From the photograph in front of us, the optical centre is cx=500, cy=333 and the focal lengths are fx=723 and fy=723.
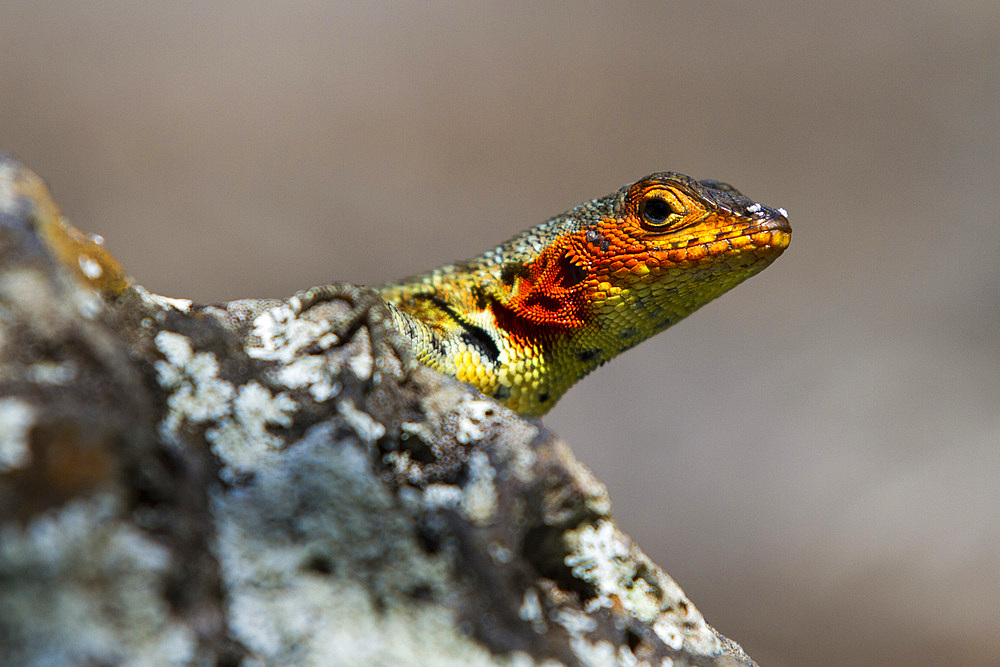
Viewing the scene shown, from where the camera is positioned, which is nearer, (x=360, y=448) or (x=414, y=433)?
(x=360, y=448)

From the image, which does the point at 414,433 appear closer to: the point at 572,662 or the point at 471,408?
the point at 471,408

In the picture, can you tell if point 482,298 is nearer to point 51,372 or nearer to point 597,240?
point 597,240

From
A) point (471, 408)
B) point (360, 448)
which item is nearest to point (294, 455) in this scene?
point (360, 448)

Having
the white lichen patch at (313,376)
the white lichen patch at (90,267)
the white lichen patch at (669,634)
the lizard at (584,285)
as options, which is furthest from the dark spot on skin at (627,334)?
the white lichen patch at (90,267)

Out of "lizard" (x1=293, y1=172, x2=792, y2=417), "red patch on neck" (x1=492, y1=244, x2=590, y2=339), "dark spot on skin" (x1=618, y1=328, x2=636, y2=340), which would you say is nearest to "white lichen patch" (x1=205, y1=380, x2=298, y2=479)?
"lizard" (x1=293, y1=172, x2=792, y2=417)

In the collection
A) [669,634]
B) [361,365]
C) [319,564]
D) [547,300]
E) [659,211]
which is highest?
[659,211]

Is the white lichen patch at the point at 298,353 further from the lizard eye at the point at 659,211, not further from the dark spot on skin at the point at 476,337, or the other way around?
the lizard eye at the point at 659,211

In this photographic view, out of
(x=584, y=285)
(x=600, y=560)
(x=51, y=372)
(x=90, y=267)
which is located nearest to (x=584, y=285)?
(x=584, y=285)
